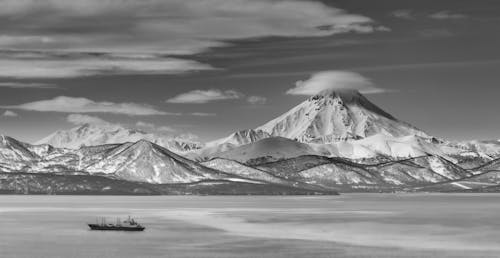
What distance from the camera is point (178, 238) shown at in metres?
197

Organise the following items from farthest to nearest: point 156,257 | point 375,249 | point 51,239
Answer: point 51,239, point 375,249, point 156,257

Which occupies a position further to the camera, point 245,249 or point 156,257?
point 245,249

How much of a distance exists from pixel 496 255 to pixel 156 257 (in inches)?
2362

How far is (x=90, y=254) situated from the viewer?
533ft

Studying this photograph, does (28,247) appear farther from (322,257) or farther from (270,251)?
(322,257)

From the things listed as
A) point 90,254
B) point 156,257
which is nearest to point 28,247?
point 90,254

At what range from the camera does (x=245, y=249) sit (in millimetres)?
171625

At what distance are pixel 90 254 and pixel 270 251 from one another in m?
32.8

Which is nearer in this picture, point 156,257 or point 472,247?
point 156,257

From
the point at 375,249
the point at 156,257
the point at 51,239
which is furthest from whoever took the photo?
the point at 51,239

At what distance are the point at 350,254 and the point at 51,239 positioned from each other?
2676 inches

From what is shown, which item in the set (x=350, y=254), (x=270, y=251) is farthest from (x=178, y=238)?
(x=350, y=254)

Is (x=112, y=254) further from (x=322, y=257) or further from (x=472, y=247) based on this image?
(x=472, y=247)

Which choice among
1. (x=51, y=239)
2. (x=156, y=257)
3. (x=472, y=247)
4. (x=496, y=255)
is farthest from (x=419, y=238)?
(x=51, y=239)
